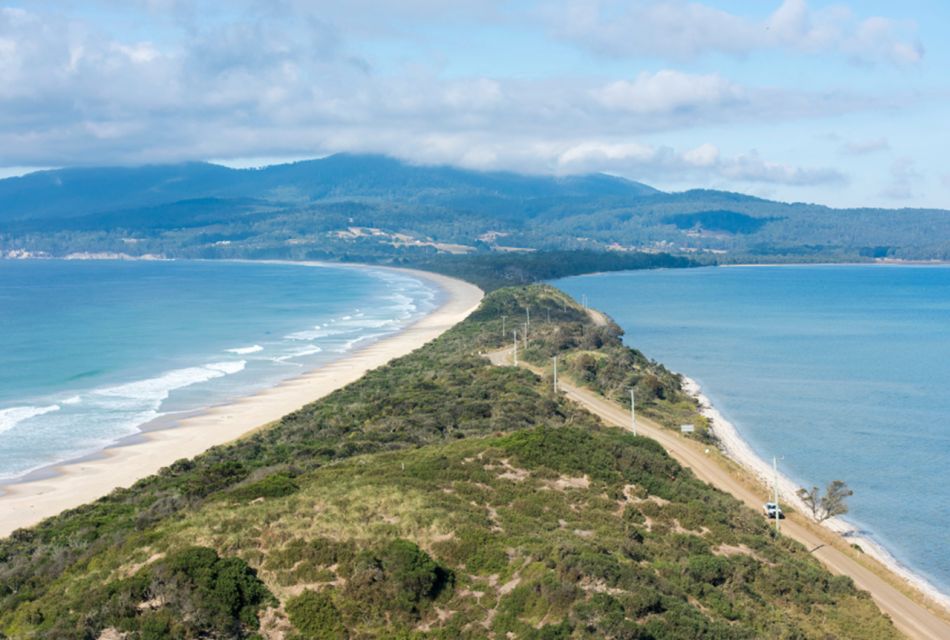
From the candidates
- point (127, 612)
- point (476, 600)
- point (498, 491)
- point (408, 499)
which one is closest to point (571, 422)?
point (498, 491)

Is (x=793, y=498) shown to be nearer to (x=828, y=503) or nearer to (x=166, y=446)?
(x=828, y=503)

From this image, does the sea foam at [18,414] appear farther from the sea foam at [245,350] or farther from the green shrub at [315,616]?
the green shrub at [315,616]

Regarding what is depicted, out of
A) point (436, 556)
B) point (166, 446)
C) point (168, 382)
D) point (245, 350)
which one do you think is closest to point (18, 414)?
point (168, 382)

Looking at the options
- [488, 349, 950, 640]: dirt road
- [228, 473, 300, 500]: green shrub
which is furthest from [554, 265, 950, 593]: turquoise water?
[228, 473, 300, 500]: green shrub

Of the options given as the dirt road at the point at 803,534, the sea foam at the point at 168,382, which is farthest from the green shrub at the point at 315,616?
the sea foam at the point at 168,382

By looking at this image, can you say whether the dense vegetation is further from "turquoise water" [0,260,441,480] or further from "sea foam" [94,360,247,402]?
"sea foam" [94,360,247,402]
